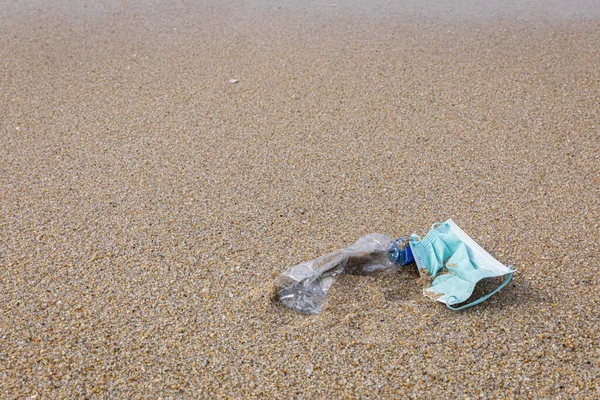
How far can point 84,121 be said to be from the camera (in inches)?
143

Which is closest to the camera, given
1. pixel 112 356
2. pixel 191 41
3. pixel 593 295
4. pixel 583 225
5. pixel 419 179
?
pixel 112 356

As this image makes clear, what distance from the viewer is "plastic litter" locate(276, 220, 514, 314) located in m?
2.26

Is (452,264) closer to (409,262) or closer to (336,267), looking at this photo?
(409,262)

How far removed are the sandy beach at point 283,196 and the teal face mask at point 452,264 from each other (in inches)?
2.5

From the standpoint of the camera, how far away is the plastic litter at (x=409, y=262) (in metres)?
2.26

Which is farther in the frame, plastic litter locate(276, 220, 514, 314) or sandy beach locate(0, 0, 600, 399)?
plastic litter locate(276, 220, 514, 314)

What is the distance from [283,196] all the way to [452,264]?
2.97 feet

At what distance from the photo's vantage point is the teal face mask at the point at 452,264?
224 cm

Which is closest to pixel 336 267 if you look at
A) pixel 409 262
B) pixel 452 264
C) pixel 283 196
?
pixel 409 262

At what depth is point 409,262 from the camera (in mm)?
2459

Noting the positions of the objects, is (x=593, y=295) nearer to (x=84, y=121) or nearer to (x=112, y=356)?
(x=112, y=356)

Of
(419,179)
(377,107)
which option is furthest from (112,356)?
(377,107)

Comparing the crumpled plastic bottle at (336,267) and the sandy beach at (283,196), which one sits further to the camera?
the crumpled plastic bottle at (336,267)

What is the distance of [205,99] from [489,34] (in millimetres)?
2509
